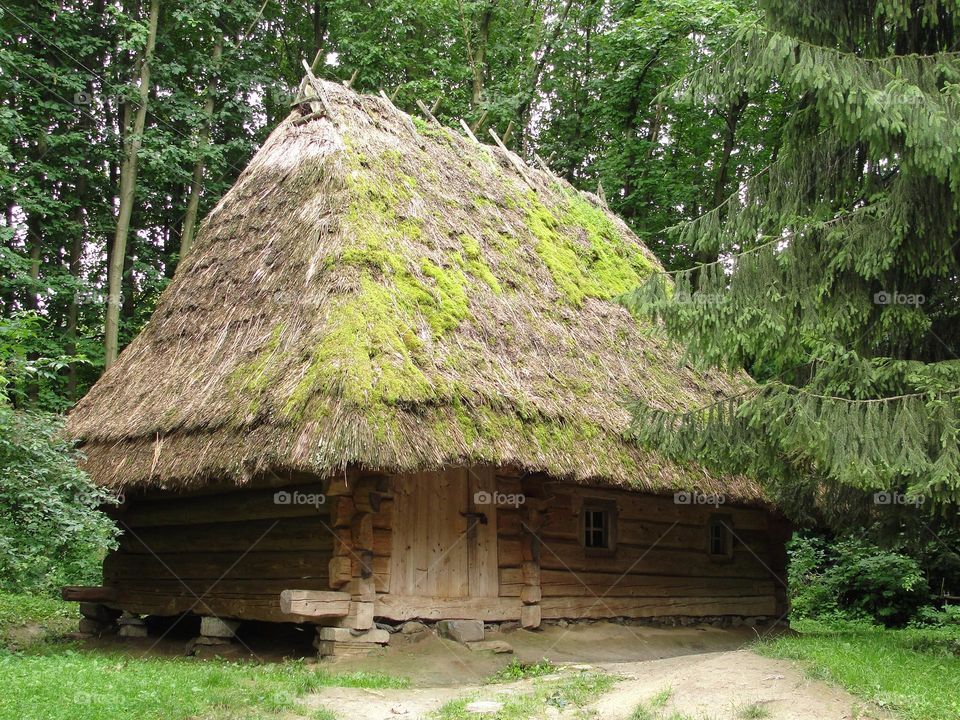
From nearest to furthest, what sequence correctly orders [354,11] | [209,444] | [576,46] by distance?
[209,444] → [354,11] → [576,46]

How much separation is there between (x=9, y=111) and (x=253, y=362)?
31.1ft

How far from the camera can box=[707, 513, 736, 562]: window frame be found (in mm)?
13945

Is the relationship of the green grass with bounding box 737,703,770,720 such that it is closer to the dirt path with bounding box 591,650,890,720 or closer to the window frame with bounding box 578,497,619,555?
the dirt path with bounding box 591,650,890,720

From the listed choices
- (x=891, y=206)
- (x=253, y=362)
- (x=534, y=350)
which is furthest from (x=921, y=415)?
(x=253, y=362)

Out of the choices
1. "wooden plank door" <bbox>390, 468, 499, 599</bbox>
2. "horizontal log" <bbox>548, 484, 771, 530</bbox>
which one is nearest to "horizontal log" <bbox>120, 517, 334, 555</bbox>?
"wooden plank door" <bbox>390, 468, 499, 599</bbox>

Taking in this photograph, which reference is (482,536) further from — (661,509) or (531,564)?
(661,509)

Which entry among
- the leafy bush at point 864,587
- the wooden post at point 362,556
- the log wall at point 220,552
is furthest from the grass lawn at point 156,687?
the leafy bush at point 864,587

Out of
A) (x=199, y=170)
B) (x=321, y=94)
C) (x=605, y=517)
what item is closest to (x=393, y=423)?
(x=605, y=517)

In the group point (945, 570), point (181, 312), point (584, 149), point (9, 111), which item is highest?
point (584, 149)

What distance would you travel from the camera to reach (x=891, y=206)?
8.86 metres

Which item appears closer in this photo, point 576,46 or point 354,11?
point 354,11

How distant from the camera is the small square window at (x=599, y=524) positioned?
12602 millimetres

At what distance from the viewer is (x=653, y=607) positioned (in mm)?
12891

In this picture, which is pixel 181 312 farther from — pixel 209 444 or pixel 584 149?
pixel 584 149
